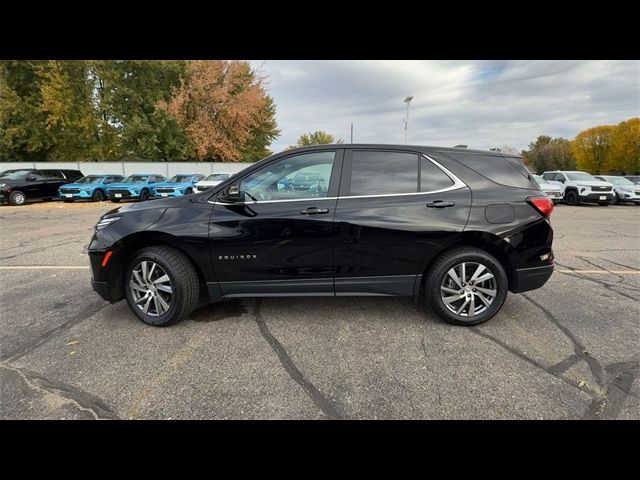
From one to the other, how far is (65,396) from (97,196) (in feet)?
62.1

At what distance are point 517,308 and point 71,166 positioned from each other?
30.2m

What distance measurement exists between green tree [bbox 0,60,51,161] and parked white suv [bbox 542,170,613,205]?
3493 centimetres

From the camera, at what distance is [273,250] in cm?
322

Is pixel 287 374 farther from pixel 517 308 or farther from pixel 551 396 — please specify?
pixel 517 308

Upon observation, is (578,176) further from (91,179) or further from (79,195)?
(91,179)

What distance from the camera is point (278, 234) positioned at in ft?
10.5

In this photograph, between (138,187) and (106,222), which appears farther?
(138,187)

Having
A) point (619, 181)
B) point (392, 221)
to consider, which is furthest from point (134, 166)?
point (619, 181)

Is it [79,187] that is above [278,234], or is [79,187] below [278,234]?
above

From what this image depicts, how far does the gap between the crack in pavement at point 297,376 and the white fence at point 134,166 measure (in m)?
23.0

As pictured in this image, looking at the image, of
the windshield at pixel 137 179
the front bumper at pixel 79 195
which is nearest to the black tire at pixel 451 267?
the front bumper at pixel 79 195

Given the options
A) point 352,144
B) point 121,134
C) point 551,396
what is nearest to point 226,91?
point 121,134

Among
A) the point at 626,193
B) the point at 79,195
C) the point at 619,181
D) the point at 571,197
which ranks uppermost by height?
the point at 619,181

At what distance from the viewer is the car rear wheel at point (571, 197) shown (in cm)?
1627
